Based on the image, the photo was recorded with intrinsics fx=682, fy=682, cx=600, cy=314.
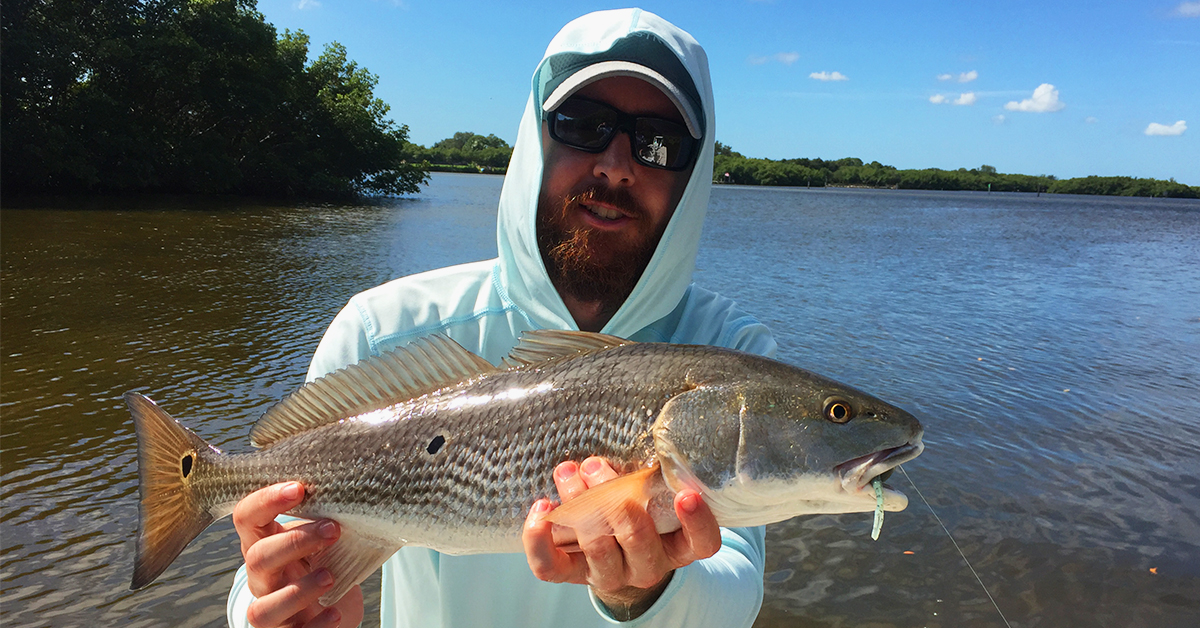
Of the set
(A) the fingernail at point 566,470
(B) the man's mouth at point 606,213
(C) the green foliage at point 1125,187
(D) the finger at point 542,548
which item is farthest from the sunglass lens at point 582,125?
(C) the green foliage at point 1125,187

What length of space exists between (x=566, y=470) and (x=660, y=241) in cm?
128

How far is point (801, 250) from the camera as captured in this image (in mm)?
30516

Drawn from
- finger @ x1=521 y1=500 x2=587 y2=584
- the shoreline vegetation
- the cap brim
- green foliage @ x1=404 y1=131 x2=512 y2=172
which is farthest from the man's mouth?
green foliage @ x1=404 y1=131 x2=512 y2=172

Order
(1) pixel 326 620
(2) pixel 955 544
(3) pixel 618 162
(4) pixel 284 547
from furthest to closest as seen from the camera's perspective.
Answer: (2) pixel 955 544, (3) pixel 618 162, (1) pixel 326 620, (4) pixel 284 547

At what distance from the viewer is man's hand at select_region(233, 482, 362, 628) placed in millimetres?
2152

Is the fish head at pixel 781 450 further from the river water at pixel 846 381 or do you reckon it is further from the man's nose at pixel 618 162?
the river water at pixel 846 381

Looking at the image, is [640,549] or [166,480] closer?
[640,549]

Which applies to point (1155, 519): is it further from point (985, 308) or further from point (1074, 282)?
point (1074, 282)

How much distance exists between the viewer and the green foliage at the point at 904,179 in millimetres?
160250

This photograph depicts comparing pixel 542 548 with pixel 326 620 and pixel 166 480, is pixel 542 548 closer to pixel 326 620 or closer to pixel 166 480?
pixel 326 620

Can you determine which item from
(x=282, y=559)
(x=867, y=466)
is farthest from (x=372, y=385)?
(x=867, y=466)

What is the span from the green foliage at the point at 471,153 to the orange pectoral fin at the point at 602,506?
5840 inches

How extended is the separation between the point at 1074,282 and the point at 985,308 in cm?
808

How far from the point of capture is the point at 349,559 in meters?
2.32
